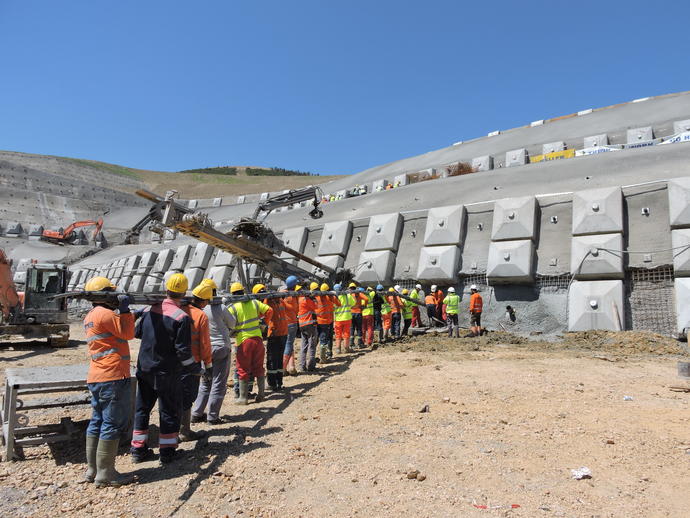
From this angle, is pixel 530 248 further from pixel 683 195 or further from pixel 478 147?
pixel 478 147

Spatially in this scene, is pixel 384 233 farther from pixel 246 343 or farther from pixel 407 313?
pixel 246 343

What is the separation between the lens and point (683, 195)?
11453mm

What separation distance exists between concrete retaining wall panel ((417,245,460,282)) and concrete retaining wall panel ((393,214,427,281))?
25.8 inches

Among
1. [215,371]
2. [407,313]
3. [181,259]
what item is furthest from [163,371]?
[181,259]

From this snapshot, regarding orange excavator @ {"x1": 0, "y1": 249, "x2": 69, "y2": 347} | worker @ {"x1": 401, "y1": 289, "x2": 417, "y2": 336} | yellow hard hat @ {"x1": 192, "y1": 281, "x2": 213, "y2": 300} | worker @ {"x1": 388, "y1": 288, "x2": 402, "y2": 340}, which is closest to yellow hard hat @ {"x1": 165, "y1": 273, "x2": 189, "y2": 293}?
yellow hard hat @ {"x1": 192, "y1": 281, "x2": 213, "y2": 300}

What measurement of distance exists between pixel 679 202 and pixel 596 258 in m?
2.38

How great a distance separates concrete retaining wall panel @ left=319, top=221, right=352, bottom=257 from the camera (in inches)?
692

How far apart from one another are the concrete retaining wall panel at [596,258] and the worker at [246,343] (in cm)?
936

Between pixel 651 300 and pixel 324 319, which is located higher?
pixel 651 300

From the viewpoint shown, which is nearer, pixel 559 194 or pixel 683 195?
pixel 683 195

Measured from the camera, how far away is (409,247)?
1614 centimetres

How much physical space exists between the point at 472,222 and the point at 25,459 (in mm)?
13365

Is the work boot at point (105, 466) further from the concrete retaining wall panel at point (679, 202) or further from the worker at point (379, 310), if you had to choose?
the concrete retaining wall panel at point (679, 202)

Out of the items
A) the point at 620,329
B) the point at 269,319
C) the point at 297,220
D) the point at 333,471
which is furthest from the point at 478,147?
the point at 333,471
